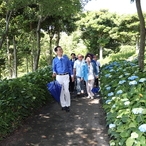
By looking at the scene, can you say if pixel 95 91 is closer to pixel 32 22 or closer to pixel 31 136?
pixel 31 136

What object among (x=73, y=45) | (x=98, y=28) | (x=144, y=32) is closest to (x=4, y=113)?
(x=144, y=32)

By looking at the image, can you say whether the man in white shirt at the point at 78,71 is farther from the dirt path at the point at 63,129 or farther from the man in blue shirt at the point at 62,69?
the man in blue shirt at the point at 62,69

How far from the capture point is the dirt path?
16.6 feet

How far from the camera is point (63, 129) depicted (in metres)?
5.77

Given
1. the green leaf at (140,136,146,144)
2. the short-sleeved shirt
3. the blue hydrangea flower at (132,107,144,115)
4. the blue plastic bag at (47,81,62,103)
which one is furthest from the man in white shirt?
the green leaf at (140,136,146,144)

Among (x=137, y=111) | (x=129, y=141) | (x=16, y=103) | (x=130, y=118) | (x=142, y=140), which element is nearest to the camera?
(x=142, y=140)

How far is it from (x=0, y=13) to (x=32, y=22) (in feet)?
7.13

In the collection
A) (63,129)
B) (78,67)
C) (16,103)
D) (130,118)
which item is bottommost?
(63,129)

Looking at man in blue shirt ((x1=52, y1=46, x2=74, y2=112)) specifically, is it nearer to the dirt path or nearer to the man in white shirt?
the dirt path

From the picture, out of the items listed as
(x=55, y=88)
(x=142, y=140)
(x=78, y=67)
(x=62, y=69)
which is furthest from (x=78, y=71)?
(x=142, y=140)

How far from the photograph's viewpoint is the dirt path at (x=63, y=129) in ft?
16.6

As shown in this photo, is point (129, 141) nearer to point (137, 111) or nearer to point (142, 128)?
point (142, 128)

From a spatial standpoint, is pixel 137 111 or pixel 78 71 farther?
pixel 78 71

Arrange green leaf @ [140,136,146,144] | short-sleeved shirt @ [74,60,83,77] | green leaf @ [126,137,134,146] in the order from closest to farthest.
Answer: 1. green leaf @ [140,136,146,144]
2. green leaf @ [126,137,134,146]
3. short-sleeved shirt @ [74,60,83,77]
